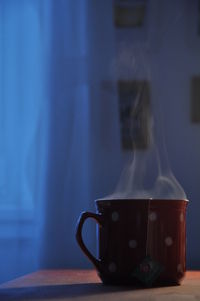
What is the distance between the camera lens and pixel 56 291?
61 centimetres

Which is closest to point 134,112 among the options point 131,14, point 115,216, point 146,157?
point 146,157

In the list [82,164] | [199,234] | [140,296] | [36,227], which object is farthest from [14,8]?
[140,296]

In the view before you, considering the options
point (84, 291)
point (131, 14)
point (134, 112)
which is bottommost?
point (84, 291)

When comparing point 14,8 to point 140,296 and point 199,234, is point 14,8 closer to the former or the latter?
point 199,234

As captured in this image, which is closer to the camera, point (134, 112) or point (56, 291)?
point (56, 291)

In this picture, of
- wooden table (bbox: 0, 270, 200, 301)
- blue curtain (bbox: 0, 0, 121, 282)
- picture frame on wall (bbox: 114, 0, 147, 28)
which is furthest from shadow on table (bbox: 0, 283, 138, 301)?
picture frame on wall (bbox: 114, 0, 147, 28)

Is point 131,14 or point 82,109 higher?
point 131,14

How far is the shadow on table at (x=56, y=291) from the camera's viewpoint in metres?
0.57

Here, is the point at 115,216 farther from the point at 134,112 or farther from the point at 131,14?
the point at 131,14

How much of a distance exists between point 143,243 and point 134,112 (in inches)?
23.2

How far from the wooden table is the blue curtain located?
422mm

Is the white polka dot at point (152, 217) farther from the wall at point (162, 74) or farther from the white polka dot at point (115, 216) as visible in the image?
the wall at point (162, 74)

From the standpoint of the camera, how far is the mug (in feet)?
2.03

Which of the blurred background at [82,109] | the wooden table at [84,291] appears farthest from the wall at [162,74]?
the wooden table at [84,291]
